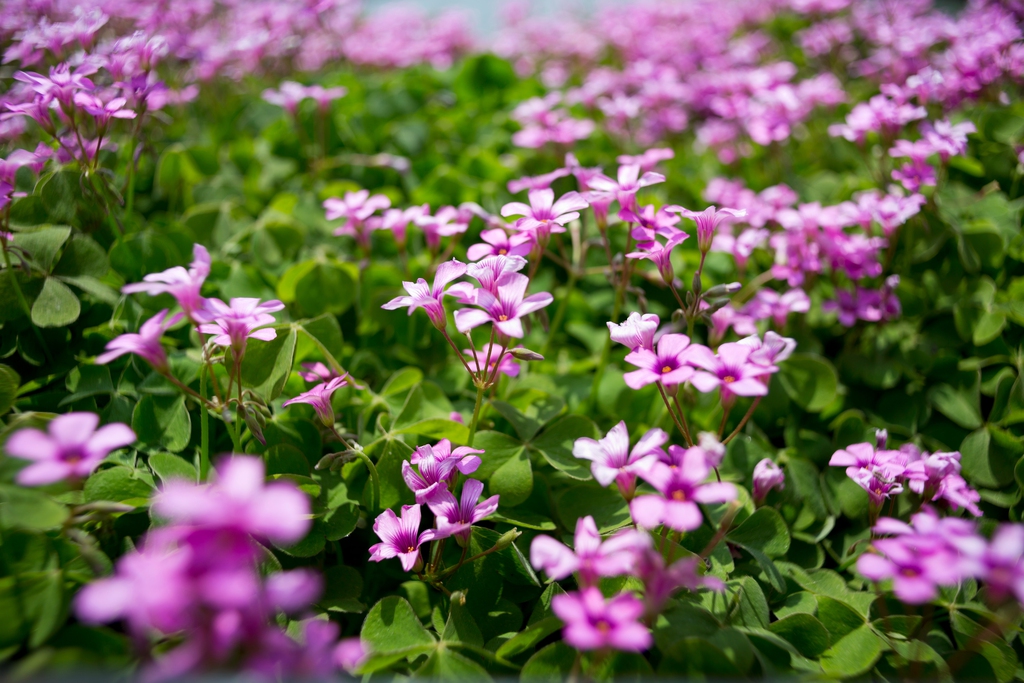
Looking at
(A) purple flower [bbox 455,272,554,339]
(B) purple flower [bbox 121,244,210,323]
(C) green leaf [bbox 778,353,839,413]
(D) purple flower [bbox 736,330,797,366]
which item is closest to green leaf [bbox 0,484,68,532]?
(B) purple flower [bbox 121,244,210,323]

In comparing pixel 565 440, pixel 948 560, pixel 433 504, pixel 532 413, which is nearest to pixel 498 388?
pixel 532 413

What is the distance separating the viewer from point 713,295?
54.6 inches

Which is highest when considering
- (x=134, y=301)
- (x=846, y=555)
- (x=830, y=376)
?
(x=134, y=301)

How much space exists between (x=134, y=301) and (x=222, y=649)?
108cm

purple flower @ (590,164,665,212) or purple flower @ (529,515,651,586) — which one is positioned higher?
purple flower @ (590,164,665,212)

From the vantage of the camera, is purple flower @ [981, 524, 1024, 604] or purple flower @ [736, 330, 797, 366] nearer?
purple flower @ [981, 524, 1024, 604]

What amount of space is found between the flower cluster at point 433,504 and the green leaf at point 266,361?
1.23 ft

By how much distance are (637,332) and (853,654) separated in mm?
657

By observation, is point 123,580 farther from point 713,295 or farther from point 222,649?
point 713,295

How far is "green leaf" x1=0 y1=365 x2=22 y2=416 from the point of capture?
47.4 inches

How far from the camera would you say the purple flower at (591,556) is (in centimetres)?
85

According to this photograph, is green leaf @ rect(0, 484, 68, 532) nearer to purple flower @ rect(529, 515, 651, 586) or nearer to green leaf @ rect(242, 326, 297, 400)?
green leaf @ rect(242, 326, 297, 400)

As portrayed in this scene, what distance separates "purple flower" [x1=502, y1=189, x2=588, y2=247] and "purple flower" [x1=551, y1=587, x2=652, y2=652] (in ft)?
2.22

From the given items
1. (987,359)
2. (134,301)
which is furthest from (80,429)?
(987,359)
